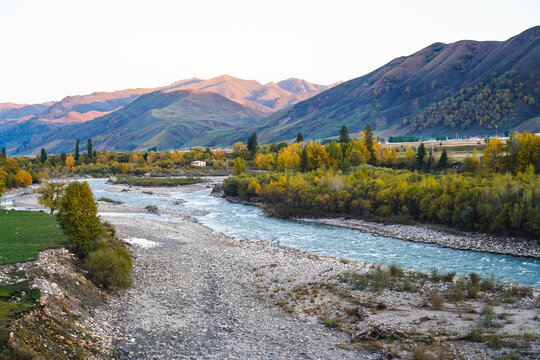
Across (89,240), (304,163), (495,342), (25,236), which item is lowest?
(495,342)

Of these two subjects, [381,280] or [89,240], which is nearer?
[89,240]

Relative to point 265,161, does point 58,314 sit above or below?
below

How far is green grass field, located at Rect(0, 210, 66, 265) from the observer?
61.7 ft

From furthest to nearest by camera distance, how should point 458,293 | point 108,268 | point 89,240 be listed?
point 89,240, point 458,293, point 108,268

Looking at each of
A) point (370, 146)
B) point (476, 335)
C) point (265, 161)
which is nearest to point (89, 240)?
point (476, 335)

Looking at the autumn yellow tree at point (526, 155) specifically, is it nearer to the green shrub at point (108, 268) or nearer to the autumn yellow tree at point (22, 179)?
the green shrub at point (108, 268)

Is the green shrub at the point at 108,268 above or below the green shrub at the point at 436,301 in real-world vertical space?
above

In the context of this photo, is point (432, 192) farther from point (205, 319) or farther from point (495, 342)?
point (205, 319)

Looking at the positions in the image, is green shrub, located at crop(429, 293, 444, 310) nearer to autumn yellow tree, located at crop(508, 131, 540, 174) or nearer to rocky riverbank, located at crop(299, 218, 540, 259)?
rocky riverbank, located at crop(299, 218, 540, 259)

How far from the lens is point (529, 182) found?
43.7 meters

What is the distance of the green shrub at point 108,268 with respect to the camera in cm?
1995

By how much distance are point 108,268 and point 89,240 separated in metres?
2.99

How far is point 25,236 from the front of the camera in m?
24.4

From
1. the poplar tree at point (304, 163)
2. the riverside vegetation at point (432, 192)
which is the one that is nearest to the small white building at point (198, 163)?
the poplar tree at point (304, 163)
